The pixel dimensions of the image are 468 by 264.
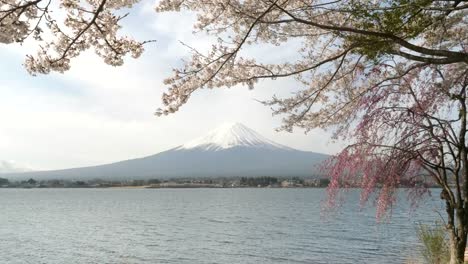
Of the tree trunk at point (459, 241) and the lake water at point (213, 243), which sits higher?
the tree trunk at point (459, 241)

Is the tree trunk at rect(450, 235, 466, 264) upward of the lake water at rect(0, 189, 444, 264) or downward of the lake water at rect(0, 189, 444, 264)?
upward

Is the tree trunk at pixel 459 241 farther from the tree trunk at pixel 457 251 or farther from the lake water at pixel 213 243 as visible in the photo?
the lake water at pixel 213 243

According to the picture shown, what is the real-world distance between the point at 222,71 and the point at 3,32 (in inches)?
141

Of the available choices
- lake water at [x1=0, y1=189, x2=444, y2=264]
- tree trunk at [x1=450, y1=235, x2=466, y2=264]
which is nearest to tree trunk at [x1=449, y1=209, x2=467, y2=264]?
tree trunk at [x1=450, y1=235, x2=466, y2=264]

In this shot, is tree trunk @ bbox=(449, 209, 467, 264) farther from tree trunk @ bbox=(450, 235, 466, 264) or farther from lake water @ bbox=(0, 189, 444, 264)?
lake water @ bbox=(0, 189, 444, 264)

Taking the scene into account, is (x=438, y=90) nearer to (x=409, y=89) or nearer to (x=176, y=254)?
(x=409, y=89)

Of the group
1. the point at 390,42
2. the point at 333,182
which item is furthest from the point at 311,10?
the point at 333,182

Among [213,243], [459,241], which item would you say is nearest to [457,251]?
[459,241]

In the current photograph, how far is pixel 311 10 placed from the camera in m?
6.85

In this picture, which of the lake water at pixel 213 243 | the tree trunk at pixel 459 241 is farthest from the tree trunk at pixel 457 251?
the lake water at pixel 213 243

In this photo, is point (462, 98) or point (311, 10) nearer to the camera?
point (311, 10)

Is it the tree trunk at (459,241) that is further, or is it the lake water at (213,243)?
the lake water at (213,243)

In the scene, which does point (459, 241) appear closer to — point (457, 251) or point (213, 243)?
point (457, 251)

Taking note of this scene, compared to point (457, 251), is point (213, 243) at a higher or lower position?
lower
